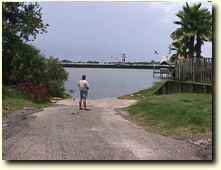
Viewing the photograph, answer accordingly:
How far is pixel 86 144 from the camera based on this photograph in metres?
7.58

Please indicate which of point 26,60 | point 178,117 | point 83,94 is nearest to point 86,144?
point 178,117

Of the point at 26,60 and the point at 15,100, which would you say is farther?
the point at 26,60

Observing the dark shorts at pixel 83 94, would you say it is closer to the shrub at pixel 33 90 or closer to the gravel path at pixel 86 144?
the gravel path at pixel 86 144

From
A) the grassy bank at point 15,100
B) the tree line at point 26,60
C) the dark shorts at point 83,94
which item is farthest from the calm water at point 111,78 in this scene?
the grassy bank at point 15,100

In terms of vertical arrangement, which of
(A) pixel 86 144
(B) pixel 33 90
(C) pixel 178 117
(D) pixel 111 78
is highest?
(D) pixel 111 78

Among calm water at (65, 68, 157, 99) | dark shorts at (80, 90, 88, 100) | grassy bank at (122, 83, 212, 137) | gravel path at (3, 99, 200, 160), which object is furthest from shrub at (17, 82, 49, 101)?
gravel path at (3, 99, 200, 160)

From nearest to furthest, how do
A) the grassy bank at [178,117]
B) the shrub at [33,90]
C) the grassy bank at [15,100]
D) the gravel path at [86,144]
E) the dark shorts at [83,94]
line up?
the gravel path at [86,144] → the grassy bank at [178,117] → the dark shorts at [83,94] → the grassy bank at [15,100] → the shrub at [33,90]

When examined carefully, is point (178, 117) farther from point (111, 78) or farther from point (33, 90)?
point (33, 90)

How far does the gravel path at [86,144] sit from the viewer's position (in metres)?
7.05

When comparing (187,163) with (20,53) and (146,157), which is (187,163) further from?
(20,53)

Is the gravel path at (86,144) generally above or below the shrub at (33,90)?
below

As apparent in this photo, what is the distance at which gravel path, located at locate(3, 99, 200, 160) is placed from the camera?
7051 millimetres

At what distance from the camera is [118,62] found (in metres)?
8.71

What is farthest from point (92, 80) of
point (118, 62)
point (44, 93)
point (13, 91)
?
point (44, 93)
